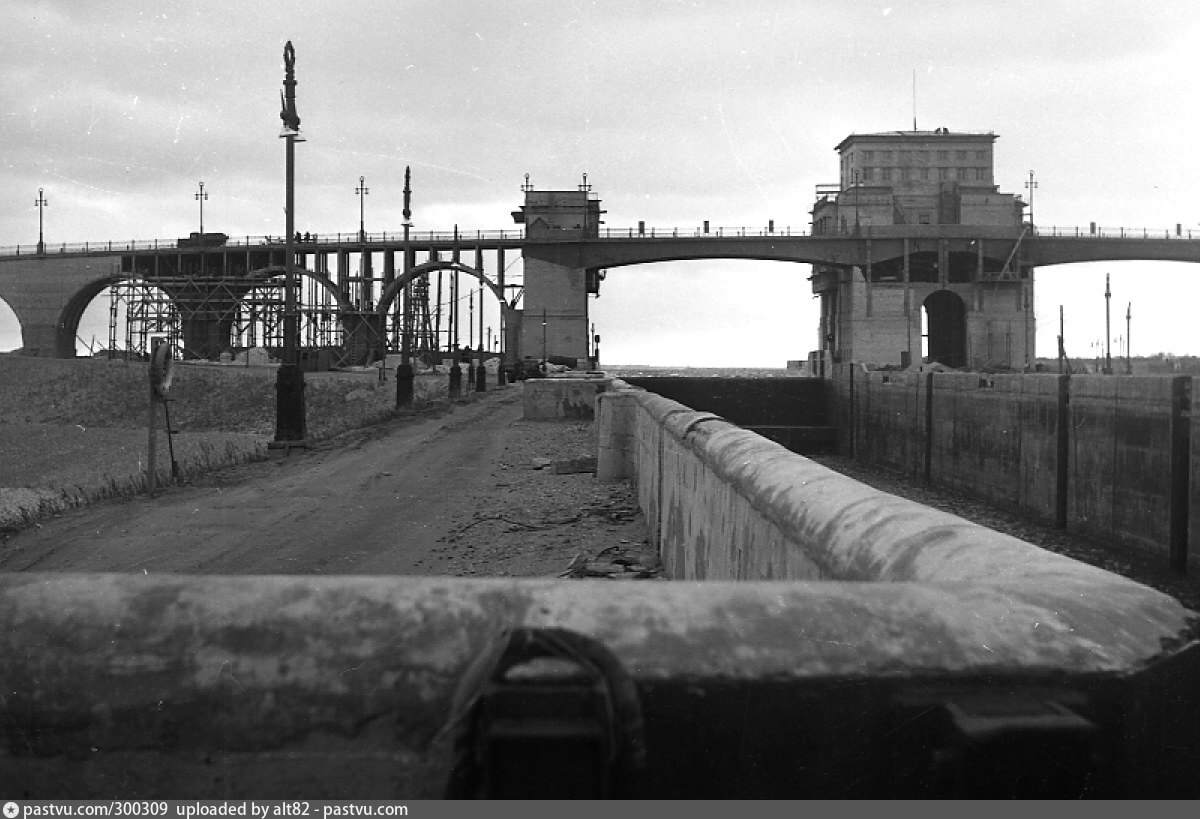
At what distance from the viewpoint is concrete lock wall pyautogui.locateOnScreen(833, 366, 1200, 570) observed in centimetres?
1606

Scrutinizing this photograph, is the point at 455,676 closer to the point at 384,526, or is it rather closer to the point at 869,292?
the point at 384,526

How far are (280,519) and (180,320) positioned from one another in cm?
8256

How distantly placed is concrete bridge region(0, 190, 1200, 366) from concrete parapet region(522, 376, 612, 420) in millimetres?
45286

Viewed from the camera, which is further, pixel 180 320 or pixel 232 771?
pixel 180 320

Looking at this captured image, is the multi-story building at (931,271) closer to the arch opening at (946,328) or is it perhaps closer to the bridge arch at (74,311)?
the arch opening at (946,328)

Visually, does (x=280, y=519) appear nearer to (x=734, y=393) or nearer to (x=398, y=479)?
(x=398, y=479)

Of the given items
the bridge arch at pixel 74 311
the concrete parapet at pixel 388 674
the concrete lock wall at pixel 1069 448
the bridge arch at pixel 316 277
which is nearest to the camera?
the concrete parapet at pixel 388 674

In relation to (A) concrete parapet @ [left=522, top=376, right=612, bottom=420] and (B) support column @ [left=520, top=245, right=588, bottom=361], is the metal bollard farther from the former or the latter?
(B) support column @ [left=520, top=245, right=588, bottom=361]

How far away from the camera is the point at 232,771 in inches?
61.5

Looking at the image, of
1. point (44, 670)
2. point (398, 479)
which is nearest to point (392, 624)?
point (44, 670)

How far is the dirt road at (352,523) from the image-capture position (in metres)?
9.85

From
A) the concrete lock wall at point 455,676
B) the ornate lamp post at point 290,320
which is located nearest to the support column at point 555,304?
the ornate lamp post at point 290,320

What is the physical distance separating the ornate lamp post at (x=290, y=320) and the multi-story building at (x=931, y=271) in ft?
168

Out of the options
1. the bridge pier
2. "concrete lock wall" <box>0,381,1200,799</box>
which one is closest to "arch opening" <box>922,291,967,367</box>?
the bridge pier
